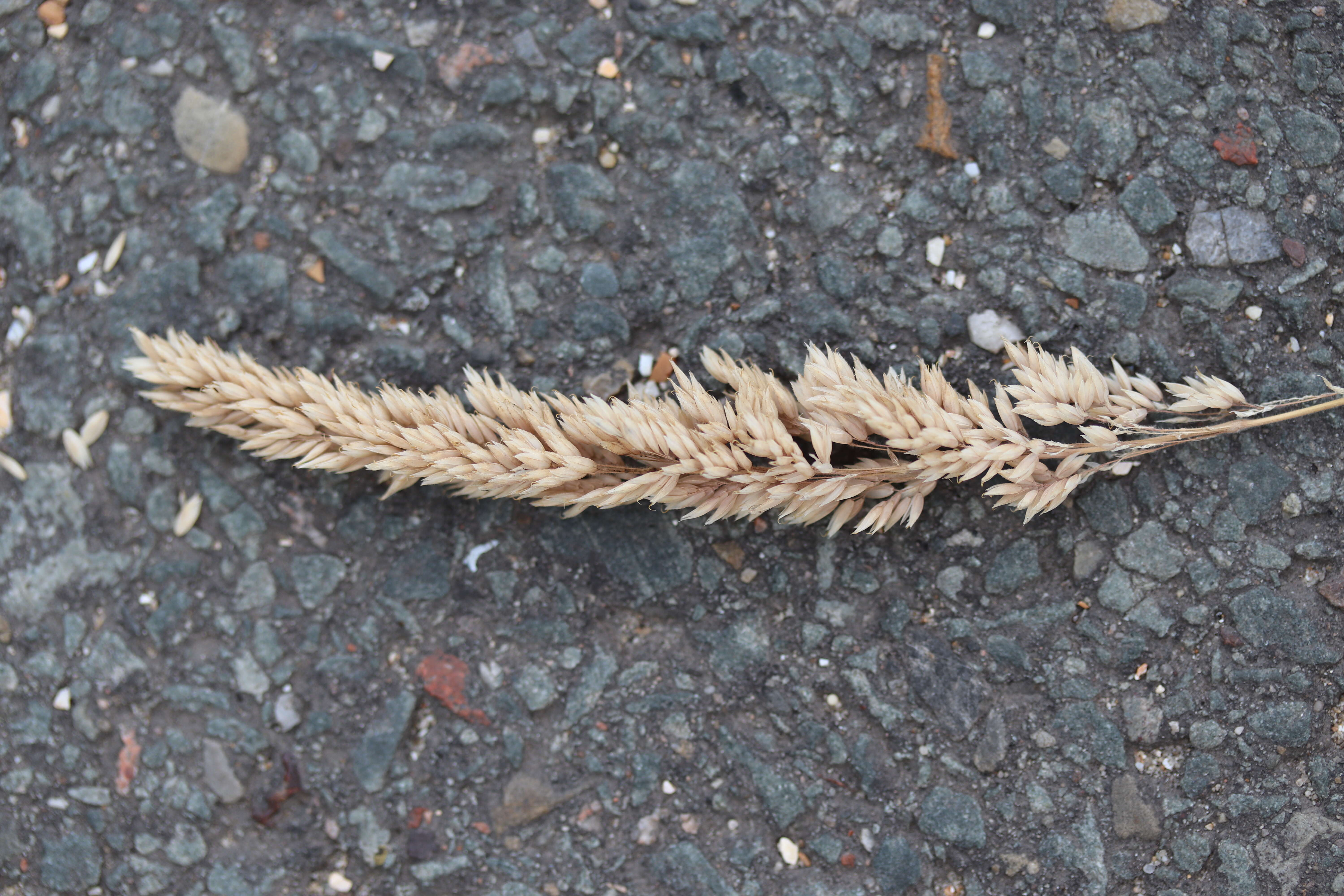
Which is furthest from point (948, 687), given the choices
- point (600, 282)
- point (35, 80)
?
point (35, 80)

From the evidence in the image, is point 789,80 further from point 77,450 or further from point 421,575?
point 77,450

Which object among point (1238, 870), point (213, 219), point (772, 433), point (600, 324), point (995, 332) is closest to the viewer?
point (772, 433)

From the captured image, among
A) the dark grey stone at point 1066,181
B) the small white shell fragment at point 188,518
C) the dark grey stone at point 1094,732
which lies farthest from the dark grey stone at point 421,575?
the dark grey stone at point 1066,181

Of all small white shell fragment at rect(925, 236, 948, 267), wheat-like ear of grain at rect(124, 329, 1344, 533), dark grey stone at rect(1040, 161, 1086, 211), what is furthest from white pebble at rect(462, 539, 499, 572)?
dark grey stone at rect(1040, 161, 1086, 211)

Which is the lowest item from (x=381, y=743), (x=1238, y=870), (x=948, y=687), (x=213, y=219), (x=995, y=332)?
(x=1238, y=870)

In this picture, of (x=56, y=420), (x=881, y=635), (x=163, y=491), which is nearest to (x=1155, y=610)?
(x=881, y=635)

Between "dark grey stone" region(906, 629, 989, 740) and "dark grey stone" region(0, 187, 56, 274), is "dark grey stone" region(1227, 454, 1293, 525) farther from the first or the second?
"dark grey stone" region(0, 187, 56, 274)
